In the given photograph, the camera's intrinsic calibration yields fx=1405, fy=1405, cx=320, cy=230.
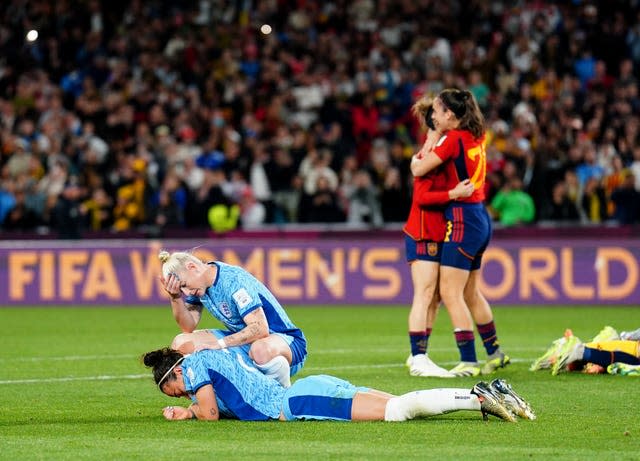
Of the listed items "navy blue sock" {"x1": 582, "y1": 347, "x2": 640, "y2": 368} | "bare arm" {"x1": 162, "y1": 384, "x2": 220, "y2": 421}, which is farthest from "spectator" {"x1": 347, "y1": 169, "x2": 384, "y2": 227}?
"bare arm" {"x1": 162, "y1": 384, "x2": 220, "y2": 421}

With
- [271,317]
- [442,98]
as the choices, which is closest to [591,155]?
[442,98]

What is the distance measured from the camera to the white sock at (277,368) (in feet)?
30.2

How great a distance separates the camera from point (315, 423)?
884 centimetres

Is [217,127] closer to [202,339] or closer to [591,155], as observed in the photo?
[591,155]

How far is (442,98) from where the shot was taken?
11.7 m

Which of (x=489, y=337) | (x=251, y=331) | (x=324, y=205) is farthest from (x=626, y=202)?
(x=251, y=331)

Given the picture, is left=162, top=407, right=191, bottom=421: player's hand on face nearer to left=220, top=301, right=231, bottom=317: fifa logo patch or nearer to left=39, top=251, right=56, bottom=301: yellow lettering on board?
left=220, top=301, right=231, bottom=317: fifa logo patch

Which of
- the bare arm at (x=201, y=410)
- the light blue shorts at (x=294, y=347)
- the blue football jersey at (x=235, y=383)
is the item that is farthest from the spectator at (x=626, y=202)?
the bare arm at (x=201, y=410)

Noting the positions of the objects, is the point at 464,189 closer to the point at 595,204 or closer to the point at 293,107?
the point at 595,204

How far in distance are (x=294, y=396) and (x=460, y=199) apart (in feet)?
11.6

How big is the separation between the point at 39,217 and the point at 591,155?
8.87 meters

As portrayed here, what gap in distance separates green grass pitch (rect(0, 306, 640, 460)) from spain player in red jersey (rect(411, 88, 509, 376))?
62 centimetres

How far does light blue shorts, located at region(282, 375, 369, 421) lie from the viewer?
8664 mm

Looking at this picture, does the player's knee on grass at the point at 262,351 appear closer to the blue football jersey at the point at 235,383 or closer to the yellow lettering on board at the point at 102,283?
the blue football jersey at the point at 235,383
